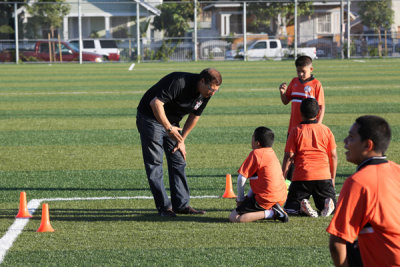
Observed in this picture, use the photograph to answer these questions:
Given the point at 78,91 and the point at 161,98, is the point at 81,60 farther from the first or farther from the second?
the point at 161,98

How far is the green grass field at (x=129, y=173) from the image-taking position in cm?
595

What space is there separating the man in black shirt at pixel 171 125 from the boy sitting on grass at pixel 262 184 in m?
0.67

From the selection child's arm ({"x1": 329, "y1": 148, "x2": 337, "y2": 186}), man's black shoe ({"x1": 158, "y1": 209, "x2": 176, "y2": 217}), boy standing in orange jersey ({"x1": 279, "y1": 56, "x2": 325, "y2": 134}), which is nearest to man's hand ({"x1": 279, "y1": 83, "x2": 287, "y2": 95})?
boy standing in orange jersey ({"x1": 279, "y1": 56, "x2": 325, "y2": 134})

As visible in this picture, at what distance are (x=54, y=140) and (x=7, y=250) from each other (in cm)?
754

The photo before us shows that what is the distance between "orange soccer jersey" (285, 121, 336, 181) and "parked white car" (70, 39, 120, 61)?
125 feet

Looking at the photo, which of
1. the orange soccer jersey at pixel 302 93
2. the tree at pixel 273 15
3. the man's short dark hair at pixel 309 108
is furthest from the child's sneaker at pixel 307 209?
the tree at pixel 273 15

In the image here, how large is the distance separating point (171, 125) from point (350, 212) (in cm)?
397

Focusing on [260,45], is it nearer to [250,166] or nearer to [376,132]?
[250,166]

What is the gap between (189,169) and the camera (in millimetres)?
10320

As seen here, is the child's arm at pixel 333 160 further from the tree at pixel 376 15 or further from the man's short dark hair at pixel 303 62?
the tree at pixel 376 15

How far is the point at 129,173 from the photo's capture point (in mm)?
10094

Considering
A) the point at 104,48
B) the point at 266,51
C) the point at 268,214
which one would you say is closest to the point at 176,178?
the point at 268,214

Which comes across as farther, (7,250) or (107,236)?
(107,236)

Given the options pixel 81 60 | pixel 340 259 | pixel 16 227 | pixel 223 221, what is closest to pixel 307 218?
pixel 223 221
